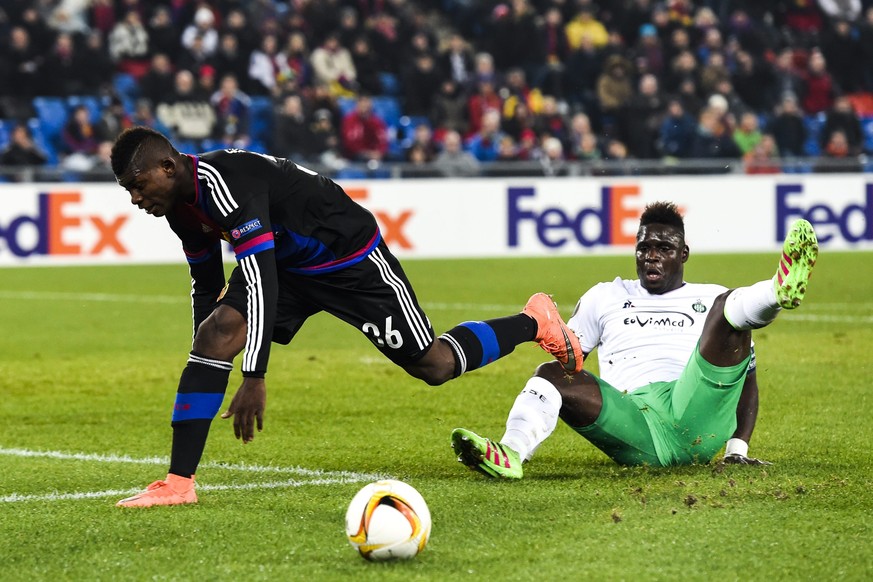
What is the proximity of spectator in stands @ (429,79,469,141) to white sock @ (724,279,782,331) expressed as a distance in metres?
16.1

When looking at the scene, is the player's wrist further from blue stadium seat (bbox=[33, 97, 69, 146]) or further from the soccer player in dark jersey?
blue stadium seat (bbox=[33, 97, 69, 146])

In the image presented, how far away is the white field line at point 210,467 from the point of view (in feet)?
19.2

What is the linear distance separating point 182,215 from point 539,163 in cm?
1382

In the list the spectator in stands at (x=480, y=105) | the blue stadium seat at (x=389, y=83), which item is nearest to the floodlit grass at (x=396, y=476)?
the spectator in stands at (x=480, y=105)

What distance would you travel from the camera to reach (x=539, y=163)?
1936 cm

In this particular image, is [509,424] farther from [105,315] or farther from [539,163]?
[539,163]

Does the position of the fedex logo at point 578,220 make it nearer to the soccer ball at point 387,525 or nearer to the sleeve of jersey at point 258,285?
the sleeve of jersey at point 258,285

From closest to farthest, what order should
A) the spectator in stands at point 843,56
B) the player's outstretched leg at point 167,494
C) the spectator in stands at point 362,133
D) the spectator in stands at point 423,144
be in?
1. the player's outstretched leg at point 167,494
2. the spectator in stands at point 423,144
3. the spectator in stands at point 362,133
4. the spectator in stands at point 843,56

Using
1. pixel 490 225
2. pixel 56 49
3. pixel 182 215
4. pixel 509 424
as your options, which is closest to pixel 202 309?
pixel 182 215

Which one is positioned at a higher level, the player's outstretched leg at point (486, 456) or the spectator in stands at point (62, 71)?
the spectator in stands at point (62, 71)

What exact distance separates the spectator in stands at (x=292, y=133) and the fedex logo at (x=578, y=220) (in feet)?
10.2

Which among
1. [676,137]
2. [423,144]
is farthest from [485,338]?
[676,137]

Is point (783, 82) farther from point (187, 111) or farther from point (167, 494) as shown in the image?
point (167, 494)

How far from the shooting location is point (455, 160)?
20.4m
